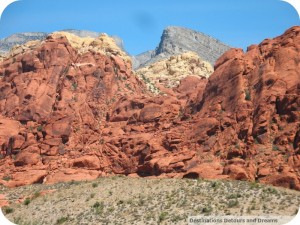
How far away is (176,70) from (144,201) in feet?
A: 267

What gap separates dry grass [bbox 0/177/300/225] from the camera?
44.5m

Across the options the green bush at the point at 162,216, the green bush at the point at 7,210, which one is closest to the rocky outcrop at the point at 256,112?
the green bush at the point at 162,216

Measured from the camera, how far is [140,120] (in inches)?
3036

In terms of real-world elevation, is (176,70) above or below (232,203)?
above

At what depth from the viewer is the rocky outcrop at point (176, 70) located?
4840 inches

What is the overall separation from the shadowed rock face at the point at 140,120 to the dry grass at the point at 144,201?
4616 mm

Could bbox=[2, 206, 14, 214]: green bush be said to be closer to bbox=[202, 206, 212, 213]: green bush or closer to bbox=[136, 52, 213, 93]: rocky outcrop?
bbox=[202, 206, 212, 213]: green bush

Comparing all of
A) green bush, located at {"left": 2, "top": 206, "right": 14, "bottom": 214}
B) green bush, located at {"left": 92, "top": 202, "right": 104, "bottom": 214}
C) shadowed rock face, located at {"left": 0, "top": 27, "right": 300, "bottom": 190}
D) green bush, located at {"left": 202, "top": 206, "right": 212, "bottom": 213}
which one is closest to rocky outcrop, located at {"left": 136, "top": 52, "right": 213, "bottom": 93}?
shadowed rock face, located at {"left": 0, "top": 27, "right": 300, "bottom": 190}

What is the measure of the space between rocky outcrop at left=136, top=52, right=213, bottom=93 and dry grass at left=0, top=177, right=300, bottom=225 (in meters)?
62.0

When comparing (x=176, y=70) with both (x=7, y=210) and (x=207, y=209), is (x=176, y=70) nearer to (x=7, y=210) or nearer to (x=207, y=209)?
(x=7, y=210)

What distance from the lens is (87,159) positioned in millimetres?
70312

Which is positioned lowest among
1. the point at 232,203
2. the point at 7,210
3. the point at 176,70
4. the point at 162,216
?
the point at 7,210

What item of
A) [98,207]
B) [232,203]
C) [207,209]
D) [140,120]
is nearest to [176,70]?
[140,120]

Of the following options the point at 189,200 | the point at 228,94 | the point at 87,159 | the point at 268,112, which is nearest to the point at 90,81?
the point at 87,159
